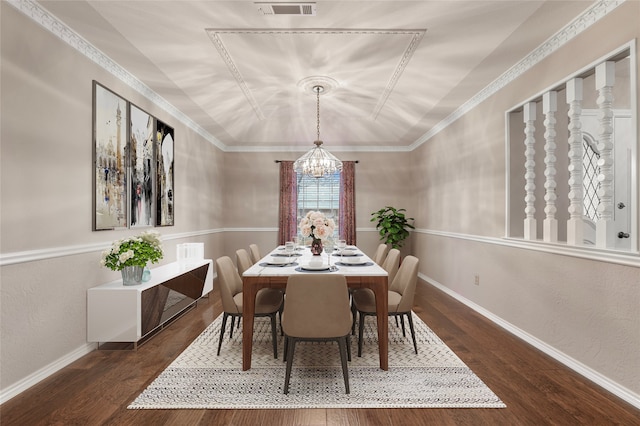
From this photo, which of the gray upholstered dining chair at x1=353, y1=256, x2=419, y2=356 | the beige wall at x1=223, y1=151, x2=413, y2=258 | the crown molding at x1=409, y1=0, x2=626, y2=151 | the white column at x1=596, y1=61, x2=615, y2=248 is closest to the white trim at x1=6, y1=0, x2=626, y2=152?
the crown molding at x1=409, y1=0, x2=626, y2=151

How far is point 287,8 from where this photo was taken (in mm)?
2525

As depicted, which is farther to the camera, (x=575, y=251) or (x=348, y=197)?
(x=348, y=197)

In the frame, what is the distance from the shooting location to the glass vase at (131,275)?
3.10 meters

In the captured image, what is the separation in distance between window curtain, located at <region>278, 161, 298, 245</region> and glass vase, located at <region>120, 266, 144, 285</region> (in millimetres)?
3972

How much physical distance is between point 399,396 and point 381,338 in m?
0.44

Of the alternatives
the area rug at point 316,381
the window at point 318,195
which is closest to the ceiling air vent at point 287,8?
the area rug at point 316,381

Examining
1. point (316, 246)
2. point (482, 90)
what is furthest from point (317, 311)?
point (482, 90)

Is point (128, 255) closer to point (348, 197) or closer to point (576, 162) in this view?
point (576, 162)

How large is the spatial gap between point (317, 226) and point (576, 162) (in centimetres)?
222

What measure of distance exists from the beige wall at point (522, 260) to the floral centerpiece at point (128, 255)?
3623 mm

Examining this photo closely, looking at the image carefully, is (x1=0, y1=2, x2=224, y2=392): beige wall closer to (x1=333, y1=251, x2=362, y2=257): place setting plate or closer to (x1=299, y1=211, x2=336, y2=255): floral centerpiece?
(x1=299, y1=211, x2=336, y2=255): floral centerpiece

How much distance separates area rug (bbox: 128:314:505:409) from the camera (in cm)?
218

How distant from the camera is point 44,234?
2535 mm

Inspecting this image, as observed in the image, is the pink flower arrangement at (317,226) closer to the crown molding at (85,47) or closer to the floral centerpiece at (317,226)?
the floral centerpiece at (317,226)
